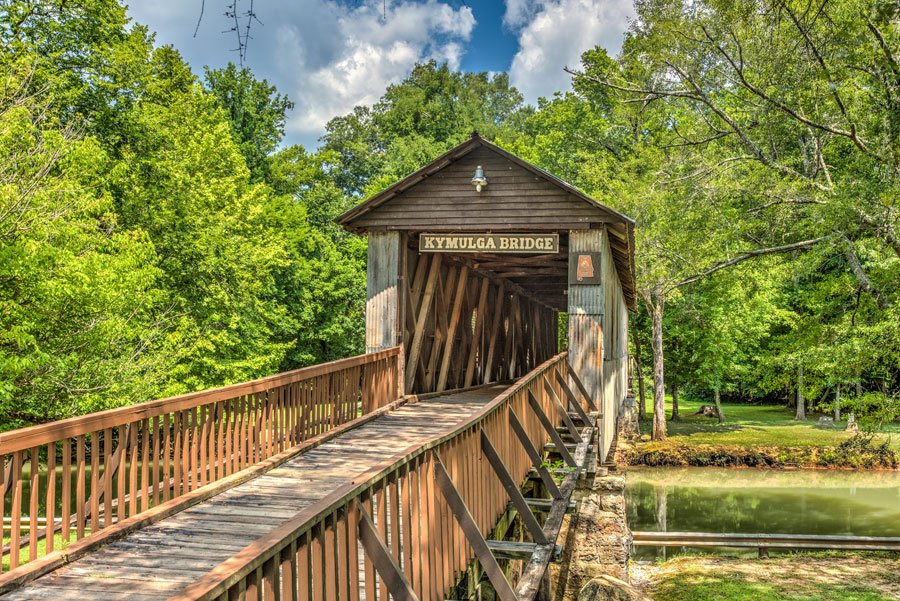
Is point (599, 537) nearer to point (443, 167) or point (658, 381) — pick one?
point (443, 167)

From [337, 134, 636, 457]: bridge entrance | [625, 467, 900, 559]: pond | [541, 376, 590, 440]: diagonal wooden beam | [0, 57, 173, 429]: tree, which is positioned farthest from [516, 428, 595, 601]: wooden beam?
[625, 467, 900, 559]: pond

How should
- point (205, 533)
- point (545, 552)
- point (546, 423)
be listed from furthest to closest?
1. point (546, 423)
2. point (545, 552)
3. point (205, 533)

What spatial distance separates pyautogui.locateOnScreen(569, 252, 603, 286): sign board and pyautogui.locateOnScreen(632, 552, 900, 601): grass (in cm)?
718

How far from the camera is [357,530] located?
130 inches

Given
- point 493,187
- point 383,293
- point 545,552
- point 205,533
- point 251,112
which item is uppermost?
point 251,112

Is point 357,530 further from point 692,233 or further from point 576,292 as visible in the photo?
point 692,233

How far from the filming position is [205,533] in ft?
16.9

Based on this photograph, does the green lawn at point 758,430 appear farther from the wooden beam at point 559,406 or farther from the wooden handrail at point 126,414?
the wooden handrail at point 126,414

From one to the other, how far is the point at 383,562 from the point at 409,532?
687 mm

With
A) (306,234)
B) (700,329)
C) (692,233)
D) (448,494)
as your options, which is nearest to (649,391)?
(700,329)

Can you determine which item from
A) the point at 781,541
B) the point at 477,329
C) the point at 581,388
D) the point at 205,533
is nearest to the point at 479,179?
the point at 581,388

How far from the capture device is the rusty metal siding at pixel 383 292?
1246cm

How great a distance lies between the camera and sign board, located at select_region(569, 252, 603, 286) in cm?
1177

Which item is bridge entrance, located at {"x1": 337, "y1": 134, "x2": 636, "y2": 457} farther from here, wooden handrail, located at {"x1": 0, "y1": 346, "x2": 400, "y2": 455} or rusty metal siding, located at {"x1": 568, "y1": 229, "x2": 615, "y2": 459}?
wooden handrail, located at {"x1": 0, "y1": 346, "x2": 400, "y2": 455}
